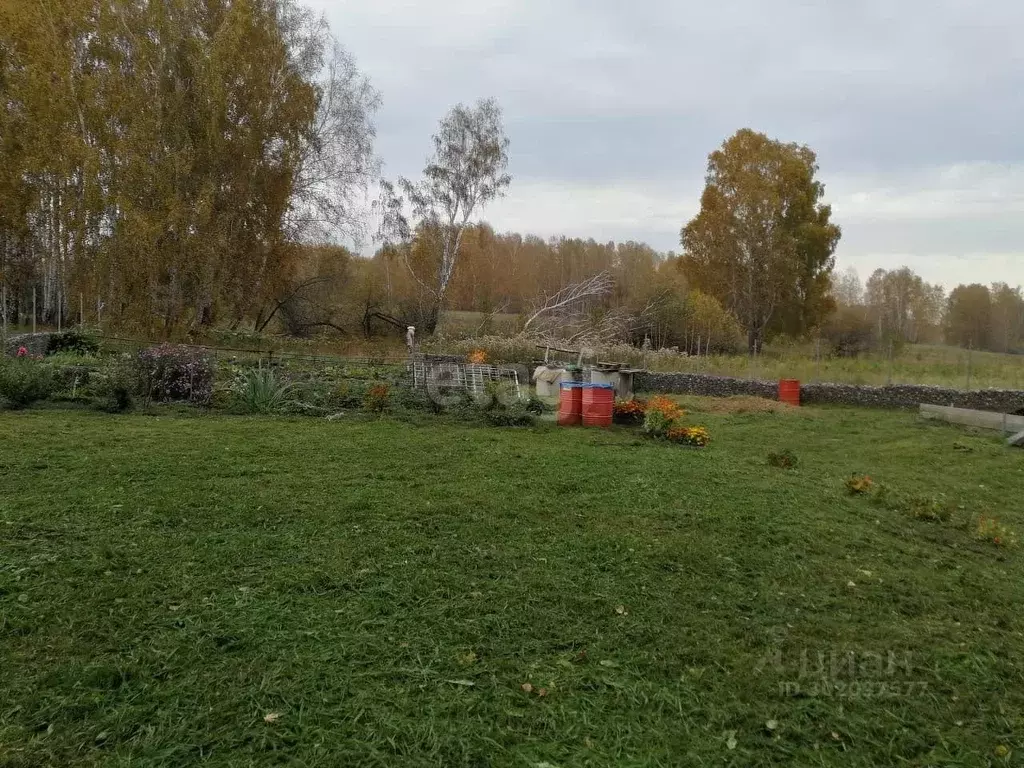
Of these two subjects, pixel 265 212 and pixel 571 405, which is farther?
pixel 265 212

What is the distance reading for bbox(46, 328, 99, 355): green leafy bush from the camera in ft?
47.9

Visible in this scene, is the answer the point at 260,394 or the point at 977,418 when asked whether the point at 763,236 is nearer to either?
the point at 977,418

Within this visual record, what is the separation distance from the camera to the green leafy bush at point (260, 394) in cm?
884

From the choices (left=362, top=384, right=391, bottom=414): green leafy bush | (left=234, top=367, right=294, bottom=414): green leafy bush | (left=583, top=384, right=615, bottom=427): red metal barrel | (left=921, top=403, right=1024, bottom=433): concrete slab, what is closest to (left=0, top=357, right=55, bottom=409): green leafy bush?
(left=234, top=367, right=294, bottom=414): green leafy bush

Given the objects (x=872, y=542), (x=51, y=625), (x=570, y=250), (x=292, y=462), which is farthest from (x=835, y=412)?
(x=570, y=250)

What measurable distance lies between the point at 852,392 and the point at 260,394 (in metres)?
12.1

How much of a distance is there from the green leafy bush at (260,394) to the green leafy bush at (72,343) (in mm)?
7871

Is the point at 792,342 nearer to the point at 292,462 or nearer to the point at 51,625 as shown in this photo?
the point at 292,462

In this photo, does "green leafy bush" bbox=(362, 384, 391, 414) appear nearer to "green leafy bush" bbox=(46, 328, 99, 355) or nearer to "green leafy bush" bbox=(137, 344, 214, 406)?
"green leafy bush" bbox=(137, 344, 214, 406)

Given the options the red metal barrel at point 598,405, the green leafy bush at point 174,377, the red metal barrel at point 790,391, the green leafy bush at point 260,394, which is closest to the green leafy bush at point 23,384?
the green leafy bush at point 174,377

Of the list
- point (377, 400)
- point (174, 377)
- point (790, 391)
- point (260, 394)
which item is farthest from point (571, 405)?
point (790, 391)

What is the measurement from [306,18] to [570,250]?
23357 mm

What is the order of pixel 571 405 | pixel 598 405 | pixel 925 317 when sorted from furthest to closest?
pixel 925 317 < pixel 571 405 < pixel 598 405

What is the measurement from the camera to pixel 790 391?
1399 centimetres
